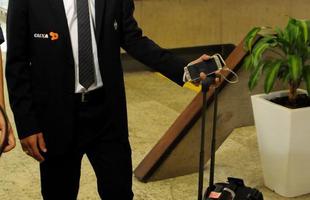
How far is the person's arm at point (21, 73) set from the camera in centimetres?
178

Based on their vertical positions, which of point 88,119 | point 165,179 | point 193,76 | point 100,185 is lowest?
point 165,179

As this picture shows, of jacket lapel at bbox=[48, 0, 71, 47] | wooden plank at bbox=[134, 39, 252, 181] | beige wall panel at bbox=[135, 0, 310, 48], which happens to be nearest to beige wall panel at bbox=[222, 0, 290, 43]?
beige wall panel at bbox=[135, 0, 310, 48]

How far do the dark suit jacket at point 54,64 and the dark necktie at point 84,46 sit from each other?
0.12 feet

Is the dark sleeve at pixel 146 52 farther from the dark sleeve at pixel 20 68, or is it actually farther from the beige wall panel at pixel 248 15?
the beige wall panel at pixel 248 15

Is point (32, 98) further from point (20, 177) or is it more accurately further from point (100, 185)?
point (20, 177)

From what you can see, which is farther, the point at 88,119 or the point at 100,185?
the point at 100,185

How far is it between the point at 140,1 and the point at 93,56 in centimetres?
365

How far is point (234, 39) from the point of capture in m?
5.92

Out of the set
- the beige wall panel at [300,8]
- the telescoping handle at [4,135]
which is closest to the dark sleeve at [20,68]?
the telescoping handle at [4,135]

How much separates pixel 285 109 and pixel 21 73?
1.47 metres

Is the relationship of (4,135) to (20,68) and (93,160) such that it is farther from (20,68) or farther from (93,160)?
(93,160)

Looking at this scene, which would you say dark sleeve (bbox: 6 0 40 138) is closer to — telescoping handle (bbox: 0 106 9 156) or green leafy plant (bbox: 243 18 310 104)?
telescoping handle (bbox: 0 106 9 156)

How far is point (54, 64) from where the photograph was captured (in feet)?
5.99

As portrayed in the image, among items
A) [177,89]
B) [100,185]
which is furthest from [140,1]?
[100,185]
